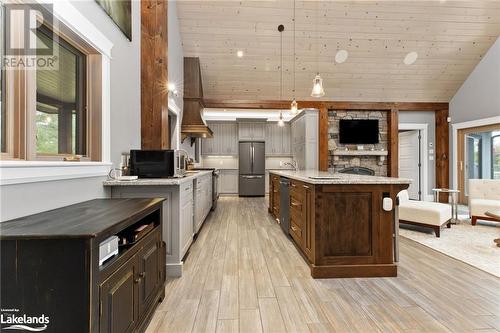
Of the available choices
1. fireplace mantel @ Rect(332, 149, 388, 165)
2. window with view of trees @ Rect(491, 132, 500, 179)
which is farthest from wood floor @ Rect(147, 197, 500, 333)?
window with view of trees @ Rect(491, 132, 500, 179)

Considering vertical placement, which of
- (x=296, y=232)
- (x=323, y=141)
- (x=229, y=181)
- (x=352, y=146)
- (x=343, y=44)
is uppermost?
(x=343, y=44)

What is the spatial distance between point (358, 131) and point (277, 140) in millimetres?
2840

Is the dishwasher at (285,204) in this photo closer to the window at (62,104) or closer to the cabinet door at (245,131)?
the window at (62,104)

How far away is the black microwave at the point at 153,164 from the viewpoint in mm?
2645

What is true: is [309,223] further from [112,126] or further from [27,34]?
[27,34]

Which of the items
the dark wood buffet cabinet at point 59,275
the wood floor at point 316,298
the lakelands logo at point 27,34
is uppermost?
the lakelands logo at point 27,34

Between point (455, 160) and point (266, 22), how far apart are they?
6.22 metres

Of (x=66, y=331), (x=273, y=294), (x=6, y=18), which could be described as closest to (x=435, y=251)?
(x=273, y=294)

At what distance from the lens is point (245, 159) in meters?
8.91

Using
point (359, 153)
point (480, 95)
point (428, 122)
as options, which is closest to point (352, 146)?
point (359, 153)

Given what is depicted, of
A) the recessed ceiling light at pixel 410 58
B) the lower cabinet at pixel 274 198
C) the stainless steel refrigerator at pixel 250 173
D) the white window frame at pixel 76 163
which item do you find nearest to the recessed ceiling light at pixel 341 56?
the recessed ceiling light at pixel 410 58

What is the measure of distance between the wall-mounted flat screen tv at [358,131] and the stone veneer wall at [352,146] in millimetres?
138

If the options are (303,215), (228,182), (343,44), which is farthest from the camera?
(228,182)

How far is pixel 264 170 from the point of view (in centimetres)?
899
